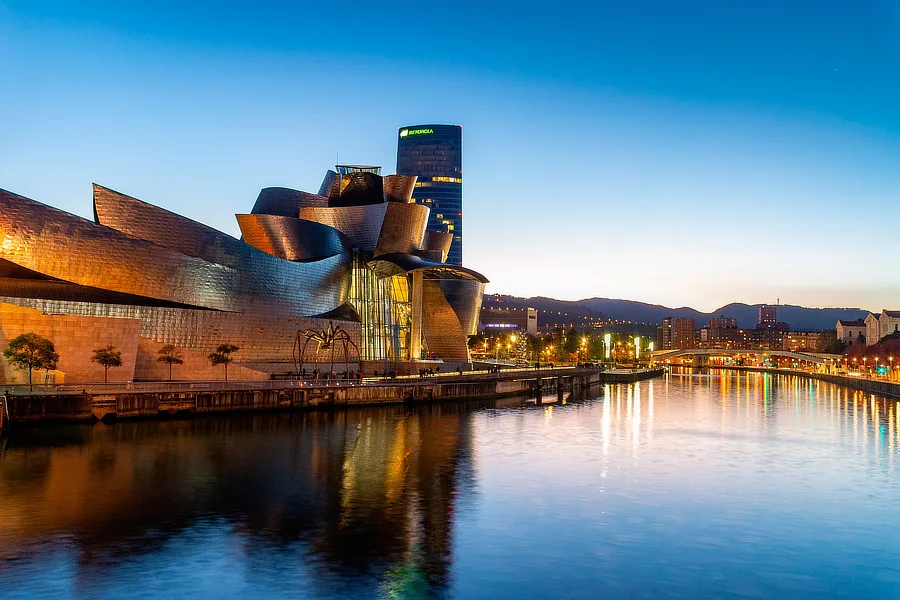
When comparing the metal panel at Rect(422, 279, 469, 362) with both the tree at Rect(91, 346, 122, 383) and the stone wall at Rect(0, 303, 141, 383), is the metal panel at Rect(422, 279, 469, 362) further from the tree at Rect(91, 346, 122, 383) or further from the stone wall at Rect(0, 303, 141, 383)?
the tree at Rect(91, 346, 122, 383)

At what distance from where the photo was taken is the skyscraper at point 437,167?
195m

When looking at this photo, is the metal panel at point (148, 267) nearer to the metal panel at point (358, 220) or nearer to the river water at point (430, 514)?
the metal panel at point (358, 220)

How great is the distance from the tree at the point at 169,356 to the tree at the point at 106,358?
3670 mm

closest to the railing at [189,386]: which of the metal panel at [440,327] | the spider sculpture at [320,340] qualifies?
the spider sculpture at [320,340]

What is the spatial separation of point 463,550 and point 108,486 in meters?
10.7

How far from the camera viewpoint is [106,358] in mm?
38156

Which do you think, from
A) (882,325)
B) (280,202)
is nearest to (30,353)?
(280,202)

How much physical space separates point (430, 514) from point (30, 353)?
22648 millimetres

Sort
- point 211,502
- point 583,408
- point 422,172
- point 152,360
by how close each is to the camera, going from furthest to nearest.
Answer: point 422,172 < point 583,408 < point 152,360 < point 211,502

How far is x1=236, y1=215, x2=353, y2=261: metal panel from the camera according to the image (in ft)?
195

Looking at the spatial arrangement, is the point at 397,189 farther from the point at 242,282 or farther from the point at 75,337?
the point at 75,337

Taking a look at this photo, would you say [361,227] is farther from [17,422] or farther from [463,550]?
[463,550]

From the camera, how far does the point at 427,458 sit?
29.5 metres

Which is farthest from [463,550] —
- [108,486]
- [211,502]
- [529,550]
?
[108,486]
